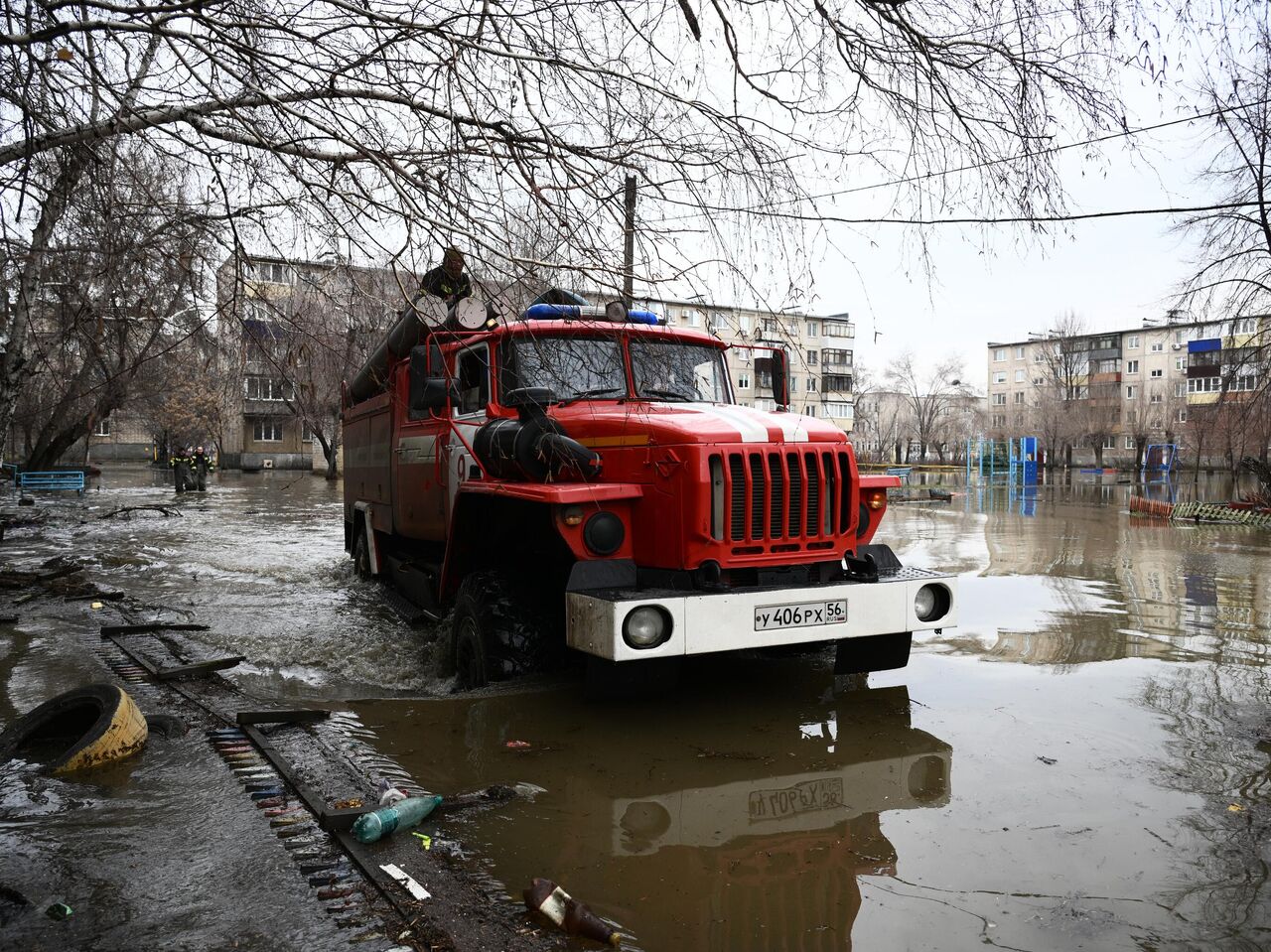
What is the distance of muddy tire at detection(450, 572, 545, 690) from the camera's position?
551cm

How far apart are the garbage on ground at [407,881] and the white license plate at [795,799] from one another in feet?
4.76

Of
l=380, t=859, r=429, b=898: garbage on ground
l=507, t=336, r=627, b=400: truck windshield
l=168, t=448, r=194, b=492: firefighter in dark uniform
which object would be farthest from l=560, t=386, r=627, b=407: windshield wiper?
l=168, t=448, r=194, b=492: firefighter in dark uniform

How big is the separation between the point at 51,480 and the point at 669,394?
96.8 ft

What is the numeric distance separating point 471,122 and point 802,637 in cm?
298

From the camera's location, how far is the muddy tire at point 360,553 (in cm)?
1026

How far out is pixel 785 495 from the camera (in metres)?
5.11

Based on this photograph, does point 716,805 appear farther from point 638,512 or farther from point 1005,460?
point 1005,460

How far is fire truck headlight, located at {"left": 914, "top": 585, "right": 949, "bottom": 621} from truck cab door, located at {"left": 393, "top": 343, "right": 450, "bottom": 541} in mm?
3407

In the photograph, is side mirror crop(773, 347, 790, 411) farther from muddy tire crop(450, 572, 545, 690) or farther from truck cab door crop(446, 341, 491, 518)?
muddy tire crop(450, 572, 545, 690)

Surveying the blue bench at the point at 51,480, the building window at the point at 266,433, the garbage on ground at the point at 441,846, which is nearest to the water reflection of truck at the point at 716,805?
the garbage on ground at the point at 441,846

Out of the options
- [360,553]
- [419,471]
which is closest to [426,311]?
[419,471]

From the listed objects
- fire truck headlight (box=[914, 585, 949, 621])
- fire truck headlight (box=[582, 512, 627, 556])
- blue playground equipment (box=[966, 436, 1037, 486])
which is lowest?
blue playground equipment (box=[966, 436, 1037, 486])

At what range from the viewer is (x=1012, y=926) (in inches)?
121

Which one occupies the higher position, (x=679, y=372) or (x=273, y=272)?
(x=273, y=272)
